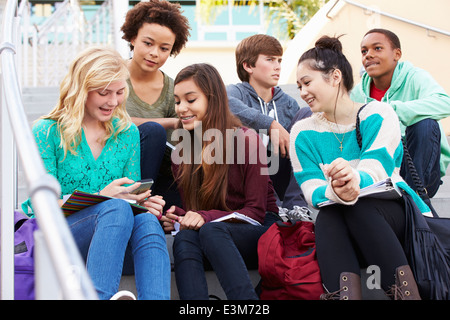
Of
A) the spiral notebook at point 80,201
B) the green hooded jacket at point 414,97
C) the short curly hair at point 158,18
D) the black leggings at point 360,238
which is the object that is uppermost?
the short curly hair at point 158,18

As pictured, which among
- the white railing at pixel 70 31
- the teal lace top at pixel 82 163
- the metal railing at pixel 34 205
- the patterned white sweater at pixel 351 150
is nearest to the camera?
the metal railing at pixel 34 205

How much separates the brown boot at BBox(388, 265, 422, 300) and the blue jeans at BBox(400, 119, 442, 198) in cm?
87

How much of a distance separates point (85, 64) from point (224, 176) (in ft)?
2.39

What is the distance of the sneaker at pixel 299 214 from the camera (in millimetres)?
2551

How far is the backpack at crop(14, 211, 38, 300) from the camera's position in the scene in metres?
1.81

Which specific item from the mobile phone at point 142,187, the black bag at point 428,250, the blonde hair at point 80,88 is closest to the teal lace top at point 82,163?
the blonde hair at point 80,88

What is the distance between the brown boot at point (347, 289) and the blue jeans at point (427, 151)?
0.91 meters

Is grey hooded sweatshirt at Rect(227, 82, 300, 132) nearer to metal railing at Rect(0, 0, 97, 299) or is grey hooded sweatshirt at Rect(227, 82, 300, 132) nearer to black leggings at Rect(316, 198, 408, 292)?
black leggings at Rect(316, 198, 408, 292)

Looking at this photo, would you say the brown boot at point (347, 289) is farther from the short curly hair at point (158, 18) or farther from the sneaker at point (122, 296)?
the short curly hair at point (158, 18)

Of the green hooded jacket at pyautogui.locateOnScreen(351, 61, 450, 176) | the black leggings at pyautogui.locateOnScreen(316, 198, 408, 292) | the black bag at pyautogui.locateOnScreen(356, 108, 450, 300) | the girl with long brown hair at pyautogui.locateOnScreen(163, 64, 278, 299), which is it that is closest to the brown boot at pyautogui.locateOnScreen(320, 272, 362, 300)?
the black leggings at pyautogui.locateOnScreen(316, 198, 408, 292)

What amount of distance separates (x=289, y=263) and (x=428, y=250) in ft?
1.54

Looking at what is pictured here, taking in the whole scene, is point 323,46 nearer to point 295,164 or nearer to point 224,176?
point 295,164

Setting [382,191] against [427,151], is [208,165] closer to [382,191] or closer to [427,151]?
→ [382,191]

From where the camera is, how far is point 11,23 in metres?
2.09
